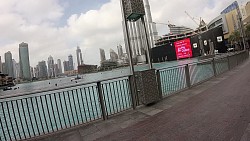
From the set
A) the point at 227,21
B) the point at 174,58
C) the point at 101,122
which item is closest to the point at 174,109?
the point at 101,122

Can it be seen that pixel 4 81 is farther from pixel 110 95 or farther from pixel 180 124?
pixel 180 124

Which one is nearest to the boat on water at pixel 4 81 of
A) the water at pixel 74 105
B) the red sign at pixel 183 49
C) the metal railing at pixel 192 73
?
the water at pixel 74 105

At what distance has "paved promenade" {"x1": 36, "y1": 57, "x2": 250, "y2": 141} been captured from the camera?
3.90m

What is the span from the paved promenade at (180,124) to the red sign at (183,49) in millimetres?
89444

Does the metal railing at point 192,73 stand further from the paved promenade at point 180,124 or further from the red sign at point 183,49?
the red sign at point 183,49

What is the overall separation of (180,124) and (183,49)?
3803 inches

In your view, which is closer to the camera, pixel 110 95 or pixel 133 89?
pixel 133 89

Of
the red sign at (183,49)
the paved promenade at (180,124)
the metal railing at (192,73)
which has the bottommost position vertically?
the paved promenade at (180,124)

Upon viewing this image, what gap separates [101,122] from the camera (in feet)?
18.6

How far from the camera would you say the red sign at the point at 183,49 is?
93.4 meters

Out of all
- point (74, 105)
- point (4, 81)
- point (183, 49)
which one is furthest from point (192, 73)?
point (4, 81)

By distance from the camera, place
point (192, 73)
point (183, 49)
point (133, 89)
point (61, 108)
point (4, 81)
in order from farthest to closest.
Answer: point (183, 49) < point (4, 81) < point (192, 73) < point (133, 89) < point (61, 108)

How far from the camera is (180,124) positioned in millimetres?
4578

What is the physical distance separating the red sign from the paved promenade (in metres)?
89.4
